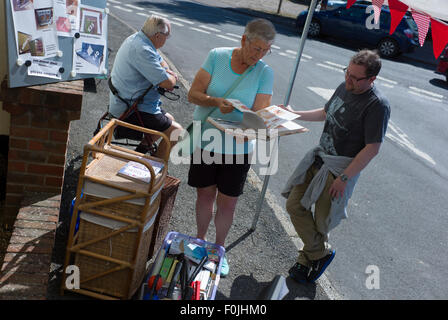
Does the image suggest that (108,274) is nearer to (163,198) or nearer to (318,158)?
(163,198)

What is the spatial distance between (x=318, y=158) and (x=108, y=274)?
6.36ft

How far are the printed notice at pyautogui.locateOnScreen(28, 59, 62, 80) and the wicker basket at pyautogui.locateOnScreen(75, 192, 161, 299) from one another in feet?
Answer: 3.76

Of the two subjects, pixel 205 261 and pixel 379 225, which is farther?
pixel 379 225

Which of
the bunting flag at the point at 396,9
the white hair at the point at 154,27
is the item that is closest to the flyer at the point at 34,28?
the white hair at the point at 154,27

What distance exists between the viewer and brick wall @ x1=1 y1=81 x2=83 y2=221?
348cm

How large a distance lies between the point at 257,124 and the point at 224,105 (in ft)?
0.90

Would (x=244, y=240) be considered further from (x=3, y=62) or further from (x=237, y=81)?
(x=3, y=62)

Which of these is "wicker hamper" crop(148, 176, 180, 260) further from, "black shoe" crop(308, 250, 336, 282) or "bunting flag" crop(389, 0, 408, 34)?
"bunting flag" crop(389, 0, 408, 34)

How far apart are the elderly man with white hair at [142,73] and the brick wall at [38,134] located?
76cm

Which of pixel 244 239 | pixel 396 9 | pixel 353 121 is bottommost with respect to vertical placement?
pixel 244 239

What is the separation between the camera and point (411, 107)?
11.7 m

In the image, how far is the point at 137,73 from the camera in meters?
4.55

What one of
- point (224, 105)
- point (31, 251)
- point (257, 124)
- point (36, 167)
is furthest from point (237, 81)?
point (31, 251)

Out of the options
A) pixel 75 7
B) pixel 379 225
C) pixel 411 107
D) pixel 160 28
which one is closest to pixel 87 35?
pixel 75 7
